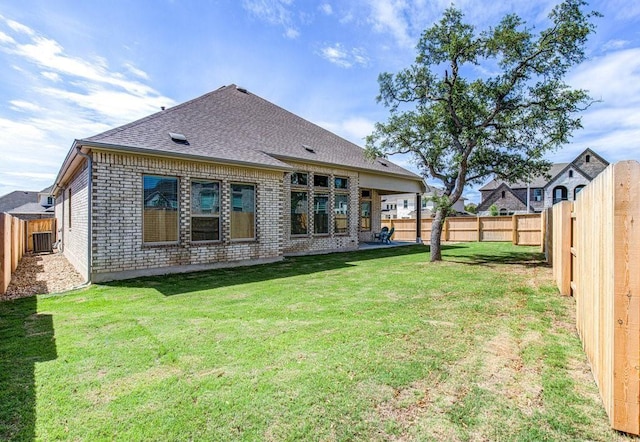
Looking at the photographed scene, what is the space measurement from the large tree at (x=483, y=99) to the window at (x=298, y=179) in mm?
2842

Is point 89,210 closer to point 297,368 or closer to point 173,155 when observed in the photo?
point 173,155

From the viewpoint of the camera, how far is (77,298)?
649cm

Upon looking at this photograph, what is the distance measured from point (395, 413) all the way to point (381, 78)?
11.0 metres

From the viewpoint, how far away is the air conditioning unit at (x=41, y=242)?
52.5ft

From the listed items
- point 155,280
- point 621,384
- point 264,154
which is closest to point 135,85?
point 264,154

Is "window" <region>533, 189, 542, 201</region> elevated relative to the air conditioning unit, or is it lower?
elevated

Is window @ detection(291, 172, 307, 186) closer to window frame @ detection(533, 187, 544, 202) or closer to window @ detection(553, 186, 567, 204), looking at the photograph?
window @ detection(553, 186, 567, 204)

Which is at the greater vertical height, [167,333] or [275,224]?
[275,224]

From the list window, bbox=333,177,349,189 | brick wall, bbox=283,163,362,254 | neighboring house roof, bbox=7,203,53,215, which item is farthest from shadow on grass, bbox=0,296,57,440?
neighboring house roof, bbox=7,203,53,215

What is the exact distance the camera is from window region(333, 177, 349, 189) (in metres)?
14.3

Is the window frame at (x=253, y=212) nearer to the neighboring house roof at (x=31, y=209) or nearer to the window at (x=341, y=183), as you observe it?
the window at (x=341, y=183)

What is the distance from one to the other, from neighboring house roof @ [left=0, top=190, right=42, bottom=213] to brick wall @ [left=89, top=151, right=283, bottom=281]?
172ft

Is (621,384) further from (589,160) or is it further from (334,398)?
(589,160)

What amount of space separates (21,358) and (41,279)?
6.52m
